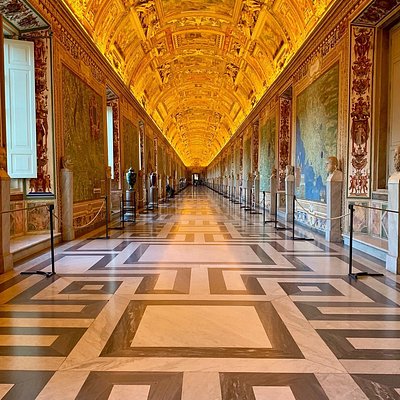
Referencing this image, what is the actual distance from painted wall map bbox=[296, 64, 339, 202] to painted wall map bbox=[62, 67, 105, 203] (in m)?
7.40

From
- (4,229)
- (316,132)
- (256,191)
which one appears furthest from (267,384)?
(256,191)

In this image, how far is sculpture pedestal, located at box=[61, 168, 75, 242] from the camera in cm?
976

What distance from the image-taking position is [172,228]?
1248cm

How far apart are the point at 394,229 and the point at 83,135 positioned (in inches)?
364

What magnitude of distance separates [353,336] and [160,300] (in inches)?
95.8

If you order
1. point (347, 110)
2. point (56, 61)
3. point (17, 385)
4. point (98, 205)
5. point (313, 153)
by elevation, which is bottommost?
point (17, 385)

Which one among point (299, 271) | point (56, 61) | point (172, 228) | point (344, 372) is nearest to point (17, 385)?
point (344, 372)

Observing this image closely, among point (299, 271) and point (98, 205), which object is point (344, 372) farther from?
point (98, 205)

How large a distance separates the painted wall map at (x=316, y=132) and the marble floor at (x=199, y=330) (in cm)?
429

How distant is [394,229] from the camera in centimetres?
636

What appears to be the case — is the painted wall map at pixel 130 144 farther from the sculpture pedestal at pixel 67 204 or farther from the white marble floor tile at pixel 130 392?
the white marble floor tile at pixel 130 392

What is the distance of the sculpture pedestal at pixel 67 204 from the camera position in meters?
9.76

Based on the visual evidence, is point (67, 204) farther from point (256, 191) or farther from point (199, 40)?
point (256, 191)

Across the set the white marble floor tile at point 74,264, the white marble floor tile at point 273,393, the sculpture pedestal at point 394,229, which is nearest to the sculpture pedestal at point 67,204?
the white marble floor tile at point 74,264
